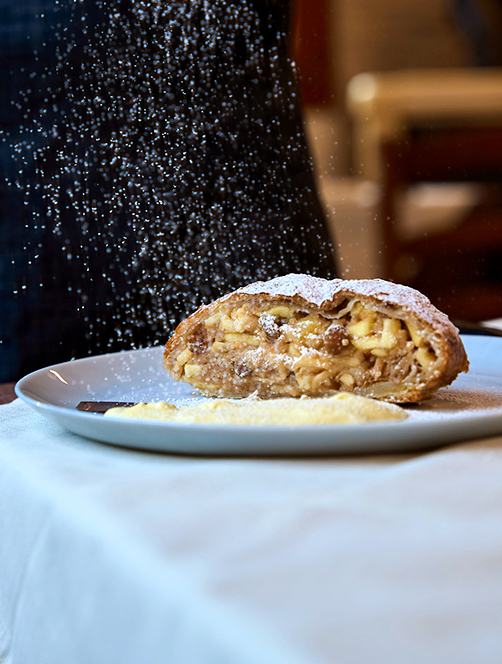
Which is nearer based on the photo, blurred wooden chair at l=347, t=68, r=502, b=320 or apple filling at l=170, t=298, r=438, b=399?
apple filling at l=170, t=298, r=438, b=399

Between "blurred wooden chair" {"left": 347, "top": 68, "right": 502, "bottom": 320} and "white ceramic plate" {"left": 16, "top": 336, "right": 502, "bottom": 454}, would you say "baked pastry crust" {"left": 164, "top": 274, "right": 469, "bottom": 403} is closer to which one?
"white ceramic plate" {"left": 16, "top": 336, "right": 502, "bottom": 454}

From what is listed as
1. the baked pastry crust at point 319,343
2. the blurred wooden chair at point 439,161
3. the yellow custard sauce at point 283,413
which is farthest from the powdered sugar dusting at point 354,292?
the blurred wooden chair at point 439,161

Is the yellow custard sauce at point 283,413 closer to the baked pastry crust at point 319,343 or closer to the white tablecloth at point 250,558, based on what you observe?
the white tablecloth at point 250,558

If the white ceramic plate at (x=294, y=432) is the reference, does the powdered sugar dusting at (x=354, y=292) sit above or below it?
above

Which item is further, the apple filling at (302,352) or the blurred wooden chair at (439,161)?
the blurred wooden chair at (439,161)

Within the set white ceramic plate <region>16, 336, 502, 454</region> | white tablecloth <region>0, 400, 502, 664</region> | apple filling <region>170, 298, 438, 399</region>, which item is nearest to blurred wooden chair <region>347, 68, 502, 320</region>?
apple filling <region>170, 298, 438, 399</region>

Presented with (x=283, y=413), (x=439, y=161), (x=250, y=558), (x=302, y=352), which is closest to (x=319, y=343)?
(x=302, y=352)
